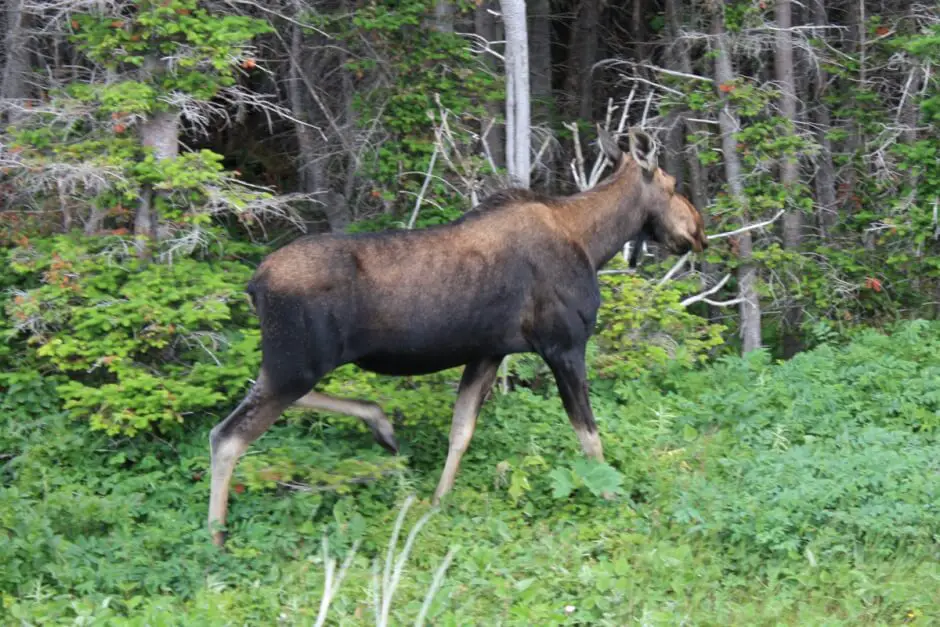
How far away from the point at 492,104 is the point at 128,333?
4836 millimetres

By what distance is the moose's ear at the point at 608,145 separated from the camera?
862 centimetres

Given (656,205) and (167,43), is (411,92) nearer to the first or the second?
(167,43)

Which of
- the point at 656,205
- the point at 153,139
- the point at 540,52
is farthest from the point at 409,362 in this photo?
the point at 540,52

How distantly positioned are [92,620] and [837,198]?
32.9 feet

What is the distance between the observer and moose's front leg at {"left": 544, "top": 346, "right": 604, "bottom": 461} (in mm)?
8086

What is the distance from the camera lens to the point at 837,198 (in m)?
13.6

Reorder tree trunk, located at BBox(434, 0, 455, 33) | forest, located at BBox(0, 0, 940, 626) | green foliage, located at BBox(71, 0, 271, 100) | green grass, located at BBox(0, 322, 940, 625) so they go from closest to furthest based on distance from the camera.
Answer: green grass, located at BBox(0, 322, 940, 625), forest, located at BBox(0, 0, 940, 626), green foliage, located at BBox(71, 0, 271, 100), tree trunk, located at BBox(434, 0, 455, 33)

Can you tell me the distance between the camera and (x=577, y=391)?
26.6ft

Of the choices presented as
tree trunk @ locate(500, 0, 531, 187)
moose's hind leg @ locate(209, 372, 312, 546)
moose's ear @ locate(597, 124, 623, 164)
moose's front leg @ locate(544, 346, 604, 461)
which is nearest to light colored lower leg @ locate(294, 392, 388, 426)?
moose's hind leg @ locate(209, 372, 312, 546)

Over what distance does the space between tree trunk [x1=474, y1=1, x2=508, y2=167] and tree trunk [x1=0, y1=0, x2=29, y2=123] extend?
13.9ft

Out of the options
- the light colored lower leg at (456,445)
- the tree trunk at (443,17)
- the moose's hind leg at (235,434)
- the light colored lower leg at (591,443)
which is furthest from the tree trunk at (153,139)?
the light colored lower leg at (591,443)

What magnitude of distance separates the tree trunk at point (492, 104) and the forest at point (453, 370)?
0.20 feet

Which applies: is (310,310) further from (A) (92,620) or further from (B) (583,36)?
(B) (583,36)

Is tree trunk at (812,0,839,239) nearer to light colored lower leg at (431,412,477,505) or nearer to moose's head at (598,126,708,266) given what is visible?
moose's head at (598,126,708,266)
